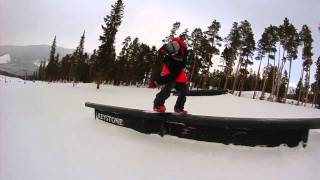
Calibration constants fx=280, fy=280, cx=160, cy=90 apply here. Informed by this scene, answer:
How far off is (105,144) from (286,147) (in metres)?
3.02

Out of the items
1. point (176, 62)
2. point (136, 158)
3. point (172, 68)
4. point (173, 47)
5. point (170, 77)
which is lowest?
point (136, 158)

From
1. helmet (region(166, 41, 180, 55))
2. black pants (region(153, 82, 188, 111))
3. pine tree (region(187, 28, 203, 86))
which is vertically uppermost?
pine tree (region(187, 28, 203, 86))

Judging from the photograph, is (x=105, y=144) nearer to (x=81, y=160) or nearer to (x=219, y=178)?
(x=81, y=160)

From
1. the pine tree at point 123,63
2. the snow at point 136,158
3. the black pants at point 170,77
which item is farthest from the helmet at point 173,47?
the pine tree at point 123,63

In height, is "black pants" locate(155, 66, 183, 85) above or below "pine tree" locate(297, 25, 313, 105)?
below

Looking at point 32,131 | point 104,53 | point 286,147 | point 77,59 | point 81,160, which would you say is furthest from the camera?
point 77,59

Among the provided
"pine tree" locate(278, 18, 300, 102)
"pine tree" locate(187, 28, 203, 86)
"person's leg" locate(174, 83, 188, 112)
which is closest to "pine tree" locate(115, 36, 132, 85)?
"pine tree" locate(187, 28, 203, 86)

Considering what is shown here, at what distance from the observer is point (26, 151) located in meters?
4.22

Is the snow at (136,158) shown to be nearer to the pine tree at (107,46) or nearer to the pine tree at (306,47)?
the pine tree at (107,46)

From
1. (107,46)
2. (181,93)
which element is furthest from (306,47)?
(181,93)

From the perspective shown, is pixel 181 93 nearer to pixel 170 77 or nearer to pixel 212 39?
pixel 170 77

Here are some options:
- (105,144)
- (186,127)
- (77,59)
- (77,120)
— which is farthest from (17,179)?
(77,59)

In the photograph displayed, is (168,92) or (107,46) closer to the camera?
(168,92)

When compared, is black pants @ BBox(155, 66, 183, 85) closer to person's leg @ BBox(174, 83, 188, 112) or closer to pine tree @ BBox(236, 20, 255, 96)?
person's leg @ BBox(174, 83, 188, 112)
